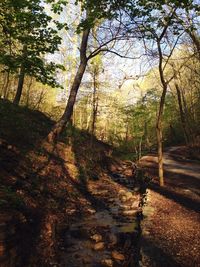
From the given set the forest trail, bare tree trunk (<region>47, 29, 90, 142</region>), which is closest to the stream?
the forest trail

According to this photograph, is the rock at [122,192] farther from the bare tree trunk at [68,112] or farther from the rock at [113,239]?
the rock at [113,239]

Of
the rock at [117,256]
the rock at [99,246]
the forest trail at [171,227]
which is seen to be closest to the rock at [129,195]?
the forest trail at [171,227]

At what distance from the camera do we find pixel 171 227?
8.14 meters

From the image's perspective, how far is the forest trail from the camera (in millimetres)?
6219

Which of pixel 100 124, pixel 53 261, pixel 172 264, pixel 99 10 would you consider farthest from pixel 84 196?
pixel 100 124

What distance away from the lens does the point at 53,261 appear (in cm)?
660

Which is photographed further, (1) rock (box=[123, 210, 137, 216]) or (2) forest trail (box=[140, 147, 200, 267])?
(1) rock (box=[123, 210, 137, 216])

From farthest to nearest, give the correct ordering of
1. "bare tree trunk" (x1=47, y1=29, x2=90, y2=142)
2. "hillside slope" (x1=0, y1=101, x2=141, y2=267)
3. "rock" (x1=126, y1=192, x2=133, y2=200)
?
"bare tree trunk" (x1=47, y1=29, x2=90, y2=142) → "rock" (x1=126, y1=192, x2=133, y2=200) → "hillside slope" (x1=0, y1=101, x2=141, y2=267)

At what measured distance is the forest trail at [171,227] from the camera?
6219 mm

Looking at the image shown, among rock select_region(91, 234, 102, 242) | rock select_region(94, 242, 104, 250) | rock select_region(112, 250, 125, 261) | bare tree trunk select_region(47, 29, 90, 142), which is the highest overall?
bare tree trunk select_region(47, 29, 90, 142)

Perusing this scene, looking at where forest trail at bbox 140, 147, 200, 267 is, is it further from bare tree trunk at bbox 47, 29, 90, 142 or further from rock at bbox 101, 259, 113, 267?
bare tree trunk at bbox 47, 29, 90, 142

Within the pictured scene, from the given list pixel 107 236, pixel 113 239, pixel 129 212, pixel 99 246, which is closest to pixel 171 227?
pixel 113 239

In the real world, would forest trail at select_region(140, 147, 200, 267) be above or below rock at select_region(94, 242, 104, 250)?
above

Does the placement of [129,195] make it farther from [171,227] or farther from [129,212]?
[171,227]
